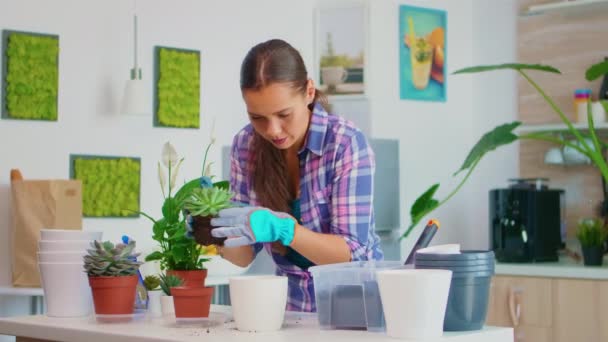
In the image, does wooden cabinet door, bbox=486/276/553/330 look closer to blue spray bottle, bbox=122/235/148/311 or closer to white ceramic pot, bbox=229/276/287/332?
blue spray bottle, bbox=122/235/148/311

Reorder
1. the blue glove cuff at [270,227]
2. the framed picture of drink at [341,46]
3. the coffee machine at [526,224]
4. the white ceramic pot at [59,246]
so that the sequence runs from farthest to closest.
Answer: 1. the framed picture of drink at [341,46]
2. the coffee machine at [526,224]
3. the white ceramic pot at [59,246]
4. the blue glove cuff at [270,227]

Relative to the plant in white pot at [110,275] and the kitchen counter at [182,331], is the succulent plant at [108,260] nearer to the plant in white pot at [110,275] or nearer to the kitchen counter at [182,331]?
the plant in white pot at [110,275]

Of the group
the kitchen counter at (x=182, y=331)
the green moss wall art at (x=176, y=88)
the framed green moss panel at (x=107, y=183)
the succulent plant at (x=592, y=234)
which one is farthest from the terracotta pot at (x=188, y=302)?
the succulent plant at (x=592, y=234)

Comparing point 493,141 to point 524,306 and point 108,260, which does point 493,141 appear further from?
point 108,260

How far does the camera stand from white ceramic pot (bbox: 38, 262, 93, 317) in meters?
2.23

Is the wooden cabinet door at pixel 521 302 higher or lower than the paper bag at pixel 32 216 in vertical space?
lower

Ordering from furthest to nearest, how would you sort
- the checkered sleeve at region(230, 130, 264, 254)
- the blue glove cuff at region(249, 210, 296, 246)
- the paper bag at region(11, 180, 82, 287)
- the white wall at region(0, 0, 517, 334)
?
the white wall at region(0, 0, 517, 334)
the paper bag at region(11, 180, 82, 287)
the checkered sleeve at region(230, 130, 264, 254)
the blue glove cuff at region(249, 210, 296, 246)

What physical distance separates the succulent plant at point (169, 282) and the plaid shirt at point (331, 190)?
11.5 inches

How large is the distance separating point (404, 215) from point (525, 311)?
0.92 m

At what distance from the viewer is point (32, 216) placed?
3.68 m

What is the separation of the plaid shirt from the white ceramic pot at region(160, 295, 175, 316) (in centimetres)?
29

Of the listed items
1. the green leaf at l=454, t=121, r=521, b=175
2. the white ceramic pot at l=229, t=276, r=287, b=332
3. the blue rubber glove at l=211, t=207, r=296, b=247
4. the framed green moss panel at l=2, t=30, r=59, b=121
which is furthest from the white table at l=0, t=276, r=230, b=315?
the white ceramic pot at l=229, t=276, r=287, b=332

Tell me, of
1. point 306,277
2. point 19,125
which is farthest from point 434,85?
point 306,277

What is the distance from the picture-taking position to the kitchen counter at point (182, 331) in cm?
181
